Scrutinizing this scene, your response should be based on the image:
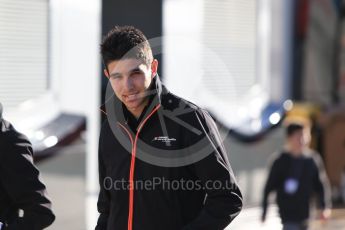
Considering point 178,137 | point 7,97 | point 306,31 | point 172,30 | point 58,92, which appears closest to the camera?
point 178,137

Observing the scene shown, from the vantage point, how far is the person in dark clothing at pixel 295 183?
6578 mm

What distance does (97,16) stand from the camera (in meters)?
8.45

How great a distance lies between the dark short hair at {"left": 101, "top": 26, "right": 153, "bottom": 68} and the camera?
2.95 m

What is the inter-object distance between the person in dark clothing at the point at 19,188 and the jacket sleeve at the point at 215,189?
69cm

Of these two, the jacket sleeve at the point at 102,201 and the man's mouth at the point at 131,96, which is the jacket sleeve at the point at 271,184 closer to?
the jacket sleeve at the point at 102,201

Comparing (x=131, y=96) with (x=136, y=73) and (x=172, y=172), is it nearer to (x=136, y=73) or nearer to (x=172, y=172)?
(x=136, y=73)

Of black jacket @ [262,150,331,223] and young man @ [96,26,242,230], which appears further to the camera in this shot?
black jacket @ [262,150,331,223]

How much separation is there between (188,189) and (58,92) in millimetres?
5427

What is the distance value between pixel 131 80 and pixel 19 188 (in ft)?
2.19

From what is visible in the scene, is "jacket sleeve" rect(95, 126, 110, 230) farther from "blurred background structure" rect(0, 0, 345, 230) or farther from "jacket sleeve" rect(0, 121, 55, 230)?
"blurred background structure" rect(0, 0, 345, 230)

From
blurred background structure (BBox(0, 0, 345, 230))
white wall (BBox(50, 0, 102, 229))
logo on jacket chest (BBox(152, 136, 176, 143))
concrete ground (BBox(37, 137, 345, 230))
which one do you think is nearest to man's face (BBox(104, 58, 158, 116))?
logo on jacket chest (BBox(152, 136, 176, 143))

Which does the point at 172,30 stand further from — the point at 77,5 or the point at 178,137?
the point at 178,137

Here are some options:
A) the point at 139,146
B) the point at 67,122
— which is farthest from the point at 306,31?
the point at 139,146

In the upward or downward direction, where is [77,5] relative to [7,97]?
upward
